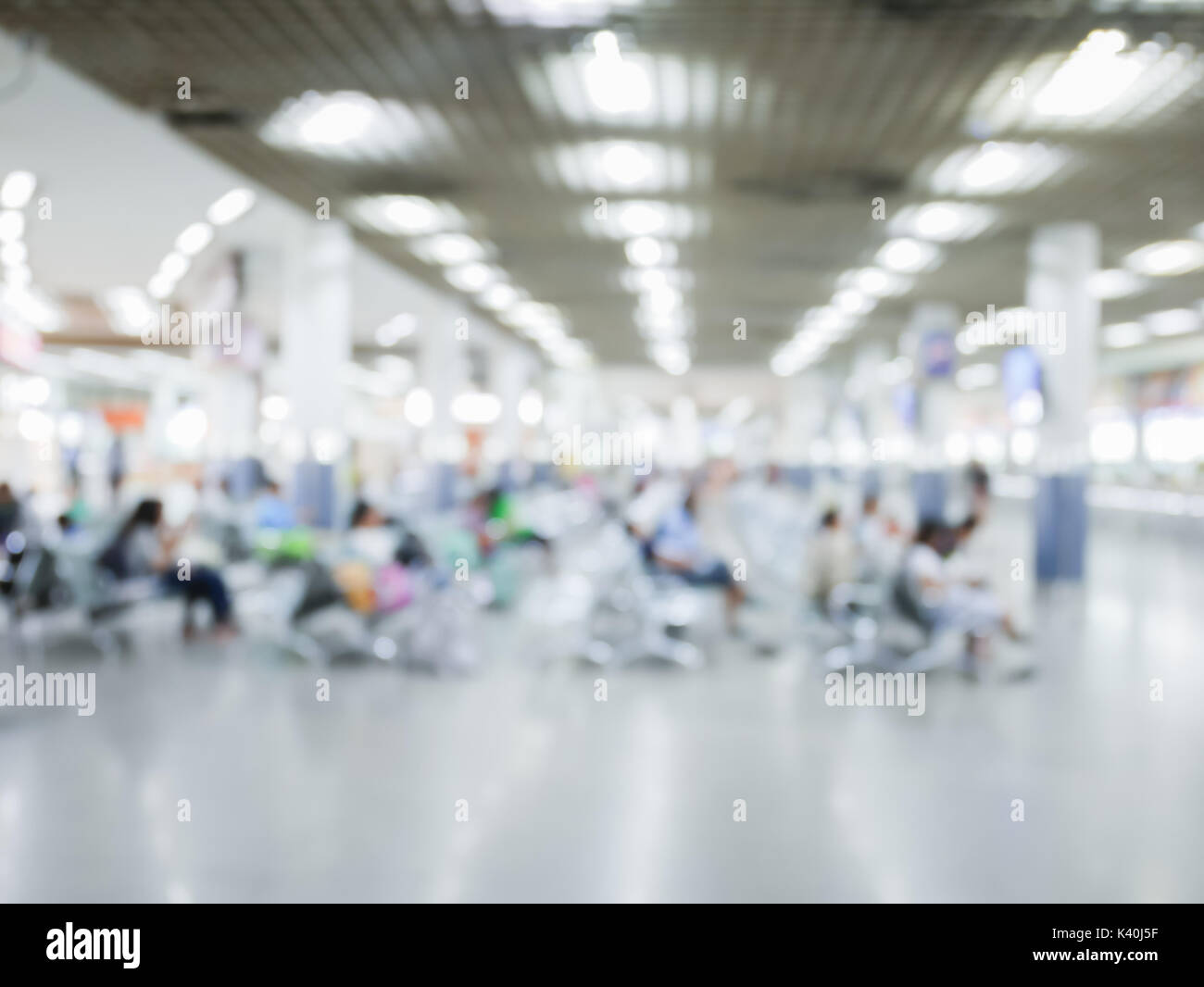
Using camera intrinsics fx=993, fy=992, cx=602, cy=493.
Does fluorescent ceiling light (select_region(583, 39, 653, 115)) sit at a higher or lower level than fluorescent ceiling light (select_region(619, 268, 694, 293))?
lower

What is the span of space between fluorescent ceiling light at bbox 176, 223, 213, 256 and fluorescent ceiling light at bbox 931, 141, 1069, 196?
837cm

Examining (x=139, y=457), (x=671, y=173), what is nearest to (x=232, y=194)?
(x=671, y=173)

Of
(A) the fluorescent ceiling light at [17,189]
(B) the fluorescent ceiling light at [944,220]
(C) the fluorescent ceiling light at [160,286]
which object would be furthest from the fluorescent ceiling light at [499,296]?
(A) the fluorescent ceiling light at [17,189]

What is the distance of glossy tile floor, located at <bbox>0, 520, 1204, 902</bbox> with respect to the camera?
3.41 metres

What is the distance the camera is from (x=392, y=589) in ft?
22.5

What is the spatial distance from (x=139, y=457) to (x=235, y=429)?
13118 millimetres

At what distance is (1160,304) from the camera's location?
1719cm

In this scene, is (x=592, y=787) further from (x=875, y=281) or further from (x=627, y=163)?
(x=875, y=281)

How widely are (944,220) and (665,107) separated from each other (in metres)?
5.06

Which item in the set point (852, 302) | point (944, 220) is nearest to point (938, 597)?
point (944, 220)

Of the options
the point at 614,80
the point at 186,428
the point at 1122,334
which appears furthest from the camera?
the point at 186,428

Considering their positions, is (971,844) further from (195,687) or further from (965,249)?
(965,249)

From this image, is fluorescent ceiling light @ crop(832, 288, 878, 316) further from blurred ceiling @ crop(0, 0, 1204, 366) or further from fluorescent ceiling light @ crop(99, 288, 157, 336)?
fluorescent ceiling light @ crop(99, 288, 157, 336)

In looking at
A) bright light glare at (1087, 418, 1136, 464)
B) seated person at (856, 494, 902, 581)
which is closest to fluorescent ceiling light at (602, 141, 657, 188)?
seated person at (856, 494, 902, 581)
